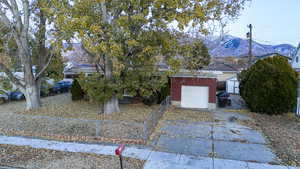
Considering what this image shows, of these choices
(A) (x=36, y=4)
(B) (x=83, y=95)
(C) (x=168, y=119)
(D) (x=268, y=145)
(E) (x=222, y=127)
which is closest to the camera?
(D) (x=268, y=145)

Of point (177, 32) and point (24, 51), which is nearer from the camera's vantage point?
point (177, 32)

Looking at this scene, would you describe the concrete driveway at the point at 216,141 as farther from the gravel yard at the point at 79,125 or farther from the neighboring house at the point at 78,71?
the neighboring house at the point at 78,71

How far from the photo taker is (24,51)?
38.5 ft

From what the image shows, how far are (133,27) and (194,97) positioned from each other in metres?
7.43

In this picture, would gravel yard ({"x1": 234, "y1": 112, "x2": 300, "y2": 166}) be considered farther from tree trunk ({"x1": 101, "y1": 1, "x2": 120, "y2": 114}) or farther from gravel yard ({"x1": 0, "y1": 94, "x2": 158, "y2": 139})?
tree trunk ({"x1": 101, "y1": 1, "x2": 120, "y2": 114})

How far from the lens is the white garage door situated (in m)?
14.5

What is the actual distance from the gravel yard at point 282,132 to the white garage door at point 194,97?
316 centimetres

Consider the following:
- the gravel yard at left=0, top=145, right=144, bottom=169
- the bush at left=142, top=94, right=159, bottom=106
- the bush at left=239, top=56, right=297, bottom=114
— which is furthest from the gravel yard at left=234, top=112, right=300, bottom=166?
the bush at left=142, top=94, right=159, bottom=106

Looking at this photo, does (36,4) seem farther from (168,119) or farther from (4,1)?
(168,119)

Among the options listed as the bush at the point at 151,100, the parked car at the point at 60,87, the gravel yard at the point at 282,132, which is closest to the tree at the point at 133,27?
the bush at the point at 151,100

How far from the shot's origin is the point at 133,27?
31.5 ft

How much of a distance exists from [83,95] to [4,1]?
26.5 feet

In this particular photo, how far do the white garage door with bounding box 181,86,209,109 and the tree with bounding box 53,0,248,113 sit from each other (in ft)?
14.6

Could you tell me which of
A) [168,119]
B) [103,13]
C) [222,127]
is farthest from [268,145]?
[103,13]
